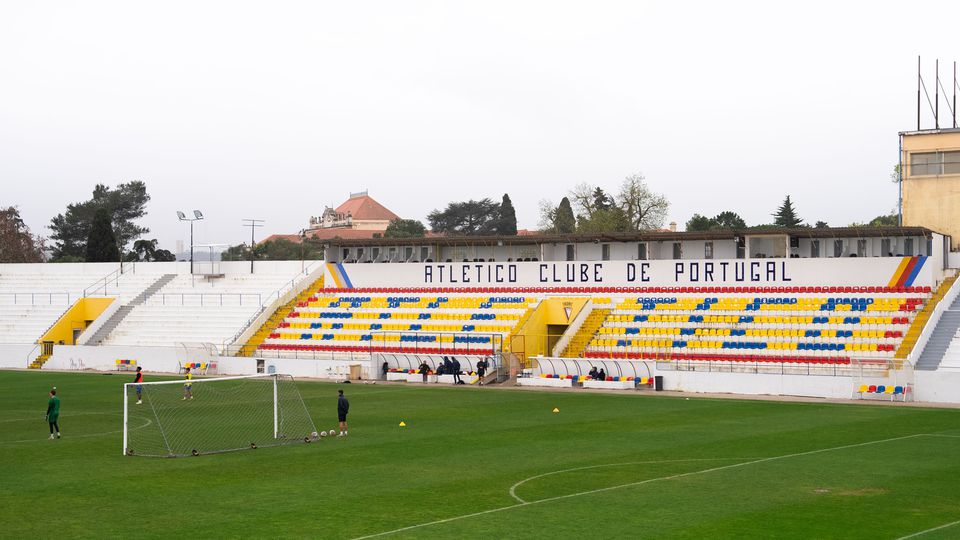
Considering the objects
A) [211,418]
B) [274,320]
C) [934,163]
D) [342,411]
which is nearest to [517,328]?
[274,320]

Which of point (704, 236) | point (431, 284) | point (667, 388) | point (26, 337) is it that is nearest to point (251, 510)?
point (667, 388)

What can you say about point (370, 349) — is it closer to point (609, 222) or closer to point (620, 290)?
point (620, 290)

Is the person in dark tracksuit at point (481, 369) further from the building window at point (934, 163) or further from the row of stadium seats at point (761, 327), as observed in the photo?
the building window at point (934, 163)

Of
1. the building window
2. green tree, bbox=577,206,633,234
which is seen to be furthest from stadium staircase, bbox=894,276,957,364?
green tree, bbox=577,206,633,234

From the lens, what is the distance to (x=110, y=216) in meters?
137

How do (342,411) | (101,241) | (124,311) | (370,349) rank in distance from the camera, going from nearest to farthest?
(342,411) < (370,349) < (124,311) < (101,241)

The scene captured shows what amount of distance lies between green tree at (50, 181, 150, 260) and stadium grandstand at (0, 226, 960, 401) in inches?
2685

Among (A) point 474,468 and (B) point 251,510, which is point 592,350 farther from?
(B) point 251,510

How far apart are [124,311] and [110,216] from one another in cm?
6768

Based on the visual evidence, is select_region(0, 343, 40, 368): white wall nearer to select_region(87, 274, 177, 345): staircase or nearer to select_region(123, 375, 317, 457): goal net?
select_region(87, 274, 177, 345): staircase

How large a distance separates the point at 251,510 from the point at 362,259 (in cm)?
5234

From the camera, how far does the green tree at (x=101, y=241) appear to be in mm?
101412

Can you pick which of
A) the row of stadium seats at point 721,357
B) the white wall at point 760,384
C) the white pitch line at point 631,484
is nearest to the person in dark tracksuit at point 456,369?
the row of stadium seats at point 721,357

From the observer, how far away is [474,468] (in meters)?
26.5
